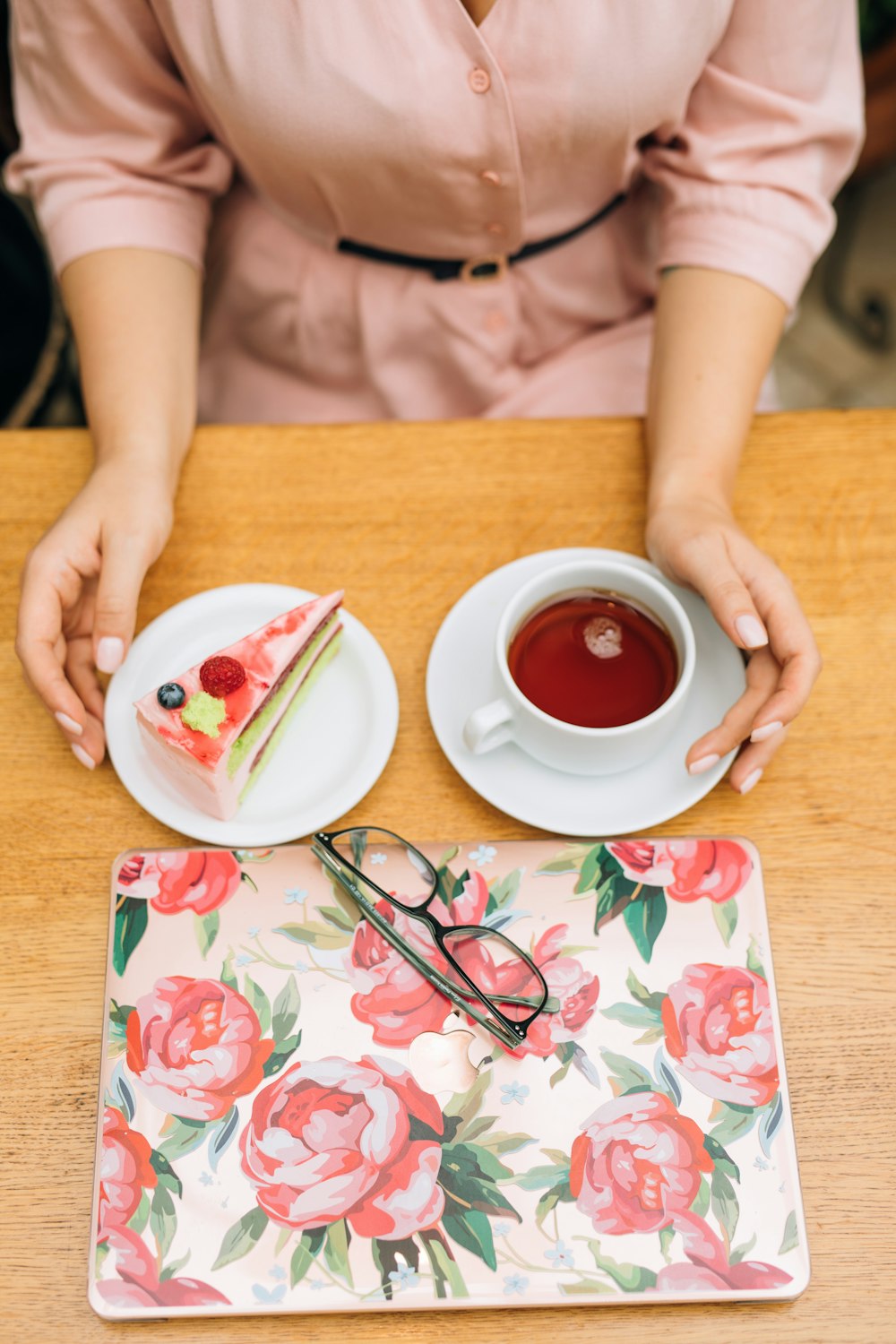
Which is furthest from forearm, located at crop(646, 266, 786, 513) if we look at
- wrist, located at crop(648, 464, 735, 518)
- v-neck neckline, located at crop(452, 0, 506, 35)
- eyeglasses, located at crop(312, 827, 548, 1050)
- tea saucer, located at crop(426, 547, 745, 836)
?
eyeglasses, located at crop(312, 827, 548, 1050)

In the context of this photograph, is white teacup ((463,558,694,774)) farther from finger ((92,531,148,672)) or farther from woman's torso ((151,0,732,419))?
woman's torso ((151,0,732,419))

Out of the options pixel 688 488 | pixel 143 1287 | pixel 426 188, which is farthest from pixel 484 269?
pixel 143 1287

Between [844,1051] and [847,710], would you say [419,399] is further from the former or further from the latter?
[844,1051]

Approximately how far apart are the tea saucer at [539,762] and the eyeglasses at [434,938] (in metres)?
0.10

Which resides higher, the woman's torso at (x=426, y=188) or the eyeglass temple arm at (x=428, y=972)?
the woman's torso at (x=426, y=188)

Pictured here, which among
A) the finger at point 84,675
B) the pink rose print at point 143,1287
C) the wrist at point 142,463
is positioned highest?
the wrist at point 142,463

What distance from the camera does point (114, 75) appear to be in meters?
1.04

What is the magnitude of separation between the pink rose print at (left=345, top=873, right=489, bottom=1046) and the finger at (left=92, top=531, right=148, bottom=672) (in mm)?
343

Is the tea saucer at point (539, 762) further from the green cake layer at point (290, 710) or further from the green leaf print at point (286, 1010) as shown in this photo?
the green leaf print at point (286, 1010)

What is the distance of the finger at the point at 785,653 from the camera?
0.87 m

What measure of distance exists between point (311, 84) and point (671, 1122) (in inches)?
39.0

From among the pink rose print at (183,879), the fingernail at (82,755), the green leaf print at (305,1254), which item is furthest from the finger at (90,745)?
the green leaf print at (305,1254)

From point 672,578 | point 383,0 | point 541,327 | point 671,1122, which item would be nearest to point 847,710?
point 672,578

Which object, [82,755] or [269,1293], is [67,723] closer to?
[82,755]
